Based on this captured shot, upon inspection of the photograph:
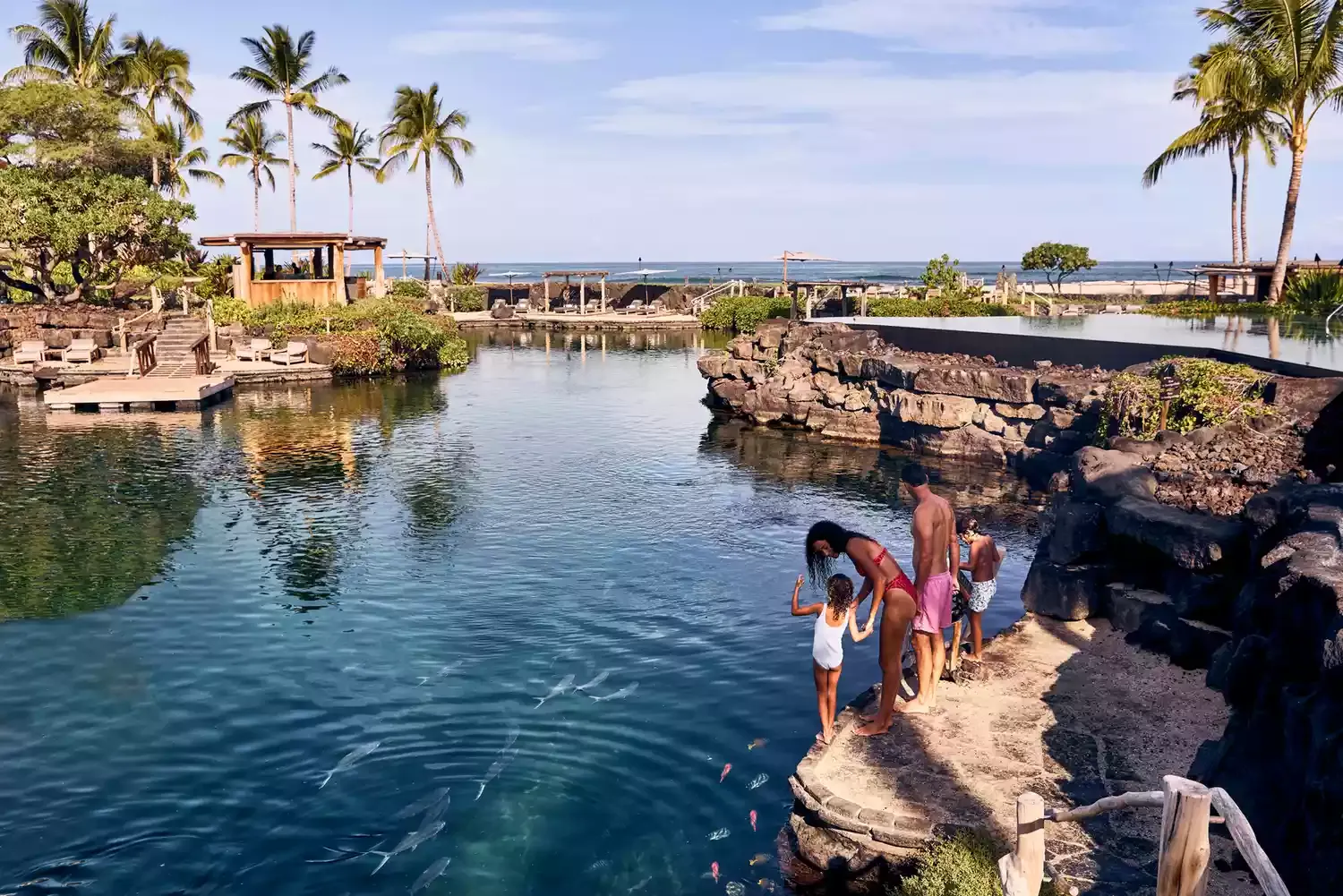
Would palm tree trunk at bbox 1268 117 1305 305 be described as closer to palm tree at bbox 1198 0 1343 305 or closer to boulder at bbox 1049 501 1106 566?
palm tree at bbox 1198 0 1343 305

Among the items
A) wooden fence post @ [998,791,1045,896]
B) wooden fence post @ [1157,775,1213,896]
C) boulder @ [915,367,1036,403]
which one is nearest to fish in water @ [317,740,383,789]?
wooden fence post @ [998,791,1045,896]

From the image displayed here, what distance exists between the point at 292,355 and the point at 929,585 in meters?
34.9

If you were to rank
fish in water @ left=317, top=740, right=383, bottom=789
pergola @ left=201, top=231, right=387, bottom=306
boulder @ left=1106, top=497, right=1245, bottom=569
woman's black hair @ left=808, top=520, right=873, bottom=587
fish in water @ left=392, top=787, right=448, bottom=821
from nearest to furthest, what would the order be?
woman's black hair @ left=808, top=520, right=873, bottom=587 → fish in water @ left=392, top=787, right=448, bottom=821 → fish in water @ left=317, top=740, right=383, bottom=789 → boulder @ left=1106, top=497, right=1245, bottom=569 → pergola @ left=201, top=231, right=387, bottom=306

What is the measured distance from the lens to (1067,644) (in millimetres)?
11352

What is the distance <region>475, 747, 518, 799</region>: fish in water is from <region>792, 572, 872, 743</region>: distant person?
316 centimetres

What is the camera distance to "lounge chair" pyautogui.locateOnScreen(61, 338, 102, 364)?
123 feet

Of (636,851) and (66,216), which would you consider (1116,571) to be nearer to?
(636,851)

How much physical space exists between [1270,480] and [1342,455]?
6.96 feet

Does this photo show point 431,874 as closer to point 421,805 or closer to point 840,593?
point 421,805

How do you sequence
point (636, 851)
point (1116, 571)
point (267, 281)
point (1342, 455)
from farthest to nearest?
point (267, 281) < point (1342, 455) < point (1116, 571) < point (636, 851)

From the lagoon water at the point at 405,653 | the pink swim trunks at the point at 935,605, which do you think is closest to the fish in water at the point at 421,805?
the lagoon water at the point at 405,653

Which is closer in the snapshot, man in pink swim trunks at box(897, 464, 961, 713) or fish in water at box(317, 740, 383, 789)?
man in pink swim trunks at box(897, 464, 961, 713)

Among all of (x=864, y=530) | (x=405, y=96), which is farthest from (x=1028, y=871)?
(x=405, y=96)

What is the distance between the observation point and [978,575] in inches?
436
